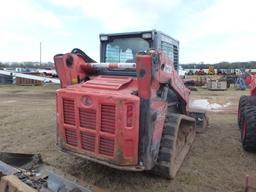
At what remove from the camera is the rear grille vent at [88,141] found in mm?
4719

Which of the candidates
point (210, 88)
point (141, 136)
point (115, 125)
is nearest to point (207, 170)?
point (141, 136)

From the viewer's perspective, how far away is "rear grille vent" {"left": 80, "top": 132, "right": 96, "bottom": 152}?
472 cm

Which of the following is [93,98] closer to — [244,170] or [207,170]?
[207,170]

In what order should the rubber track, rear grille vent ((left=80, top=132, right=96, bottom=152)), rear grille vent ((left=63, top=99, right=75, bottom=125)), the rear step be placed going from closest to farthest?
the rear step → rear grille vent ((left=80, top=132, right=96, bottom=152)) → rear grille vent ((left=63, top=99, right=75, bottom=125)) → the rubber track

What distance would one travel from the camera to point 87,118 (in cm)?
471

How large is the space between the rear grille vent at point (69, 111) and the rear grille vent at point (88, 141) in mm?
254

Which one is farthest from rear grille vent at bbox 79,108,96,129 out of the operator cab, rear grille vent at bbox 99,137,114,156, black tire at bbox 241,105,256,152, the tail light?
black tire at bbox 241,105,256,152

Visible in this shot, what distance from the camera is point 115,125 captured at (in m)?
4.44

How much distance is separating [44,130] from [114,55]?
10.2 ft

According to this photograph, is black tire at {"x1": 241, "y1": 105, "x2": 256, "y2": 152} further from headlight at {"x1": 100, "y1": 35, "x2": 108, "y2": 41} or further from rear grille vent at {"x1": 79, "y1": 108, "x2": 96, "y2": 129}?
rear grille vent at {"x1": 79, "y1": 108, "x2": 96, "y2": 129}

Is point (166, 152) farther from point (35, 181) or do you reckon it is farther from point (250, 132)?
point (250, 132)

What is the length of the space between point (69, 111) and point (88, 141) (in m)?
0.51

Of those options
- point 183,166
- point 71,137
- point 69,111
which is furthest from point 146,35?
point 183,166

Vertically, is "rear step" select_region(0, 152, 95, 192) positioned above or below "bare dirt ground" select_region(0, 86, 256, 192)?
above
